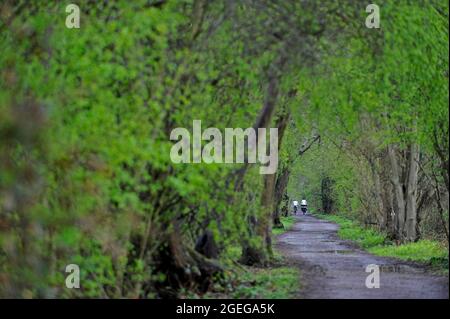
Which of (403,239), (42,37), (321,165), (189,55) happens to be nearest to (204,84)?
(189,55)

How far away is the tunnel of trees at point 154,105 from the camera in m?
10.7

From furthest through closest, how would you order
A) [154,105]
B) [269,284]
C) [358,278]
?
[358,278] < [269,284] < [154,105]

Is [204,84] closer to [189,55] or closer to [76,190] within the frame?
[189,55]

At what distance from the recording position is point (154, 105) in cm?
1252

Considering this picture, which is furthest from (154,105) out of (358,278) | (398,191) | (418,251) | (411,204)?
(398,191)

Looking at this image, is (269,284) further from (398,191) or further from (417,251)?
(398,191)

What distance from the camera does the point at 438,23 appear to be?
17.3 metres

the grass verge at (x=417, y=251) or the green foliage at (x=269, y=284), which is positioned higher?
the green foliage at (x=269, y=284)

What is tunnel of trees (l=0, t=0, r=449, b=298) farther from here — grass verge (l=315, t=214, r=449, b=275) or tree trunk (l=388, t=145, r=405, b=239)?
tree trunk (l=388, t=145, r=405, b=239)

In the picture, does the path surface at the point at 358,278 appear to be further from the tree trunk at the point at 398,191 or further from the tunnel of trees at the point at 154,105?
the tree trunk at the point at 398,191

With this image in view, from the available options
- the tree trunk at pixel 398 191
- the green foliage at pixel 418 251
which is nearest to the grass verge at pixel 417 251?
the green foliage at pixel 418 251

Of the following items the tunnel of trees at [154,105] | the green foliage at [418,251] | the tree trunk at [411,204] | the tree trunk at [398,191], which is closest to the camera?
the tunnel of trees at [154,105]
